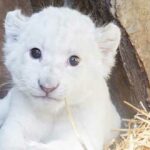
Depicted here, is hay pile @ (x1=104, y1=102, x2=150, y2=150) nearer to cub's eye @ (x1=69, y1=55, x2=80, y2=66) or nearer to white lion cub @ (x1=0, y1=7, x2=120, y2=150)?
white lion cub @ (x1=0, y1=7, x2=120, y2=150)

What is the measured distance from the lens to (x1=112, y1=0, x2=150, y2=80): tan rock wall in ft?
15.8

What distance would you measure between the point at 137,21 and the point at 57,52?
108 cm

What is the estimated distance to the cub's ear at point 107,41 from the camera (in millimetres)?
4328

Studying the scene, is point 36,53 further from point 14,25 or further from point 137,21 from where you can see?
point 137,21

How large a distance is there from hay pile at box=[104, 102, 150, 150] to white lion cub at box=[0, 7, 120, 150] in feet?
0.43

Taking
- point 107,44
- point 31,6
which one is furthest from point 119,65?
point 31,6

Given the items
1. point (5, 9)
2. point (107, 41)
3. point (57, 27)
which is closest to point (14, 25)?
point (57, 27)

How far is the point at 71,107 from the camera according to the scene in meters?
4.37

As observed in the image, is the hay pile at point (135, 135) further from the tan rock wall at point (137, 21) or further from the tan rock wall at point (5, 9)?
the tan rock wall at point (5, 9)

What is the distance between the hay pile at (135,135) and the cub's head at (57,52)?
47cm

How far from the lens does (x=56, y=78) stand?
12.8ft

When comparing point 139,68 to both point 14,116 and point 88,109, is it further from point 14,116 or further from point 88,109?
point 14,116

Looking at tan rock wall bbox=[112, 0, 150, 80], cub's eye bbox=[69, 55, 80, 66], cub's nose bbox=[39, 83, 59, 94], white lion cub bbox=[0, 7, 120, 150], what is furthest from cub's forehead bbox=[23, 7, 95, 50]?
tan rock wall bbox=[112, 0, 150, 80]

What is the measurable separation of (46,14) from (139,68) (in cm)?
110
